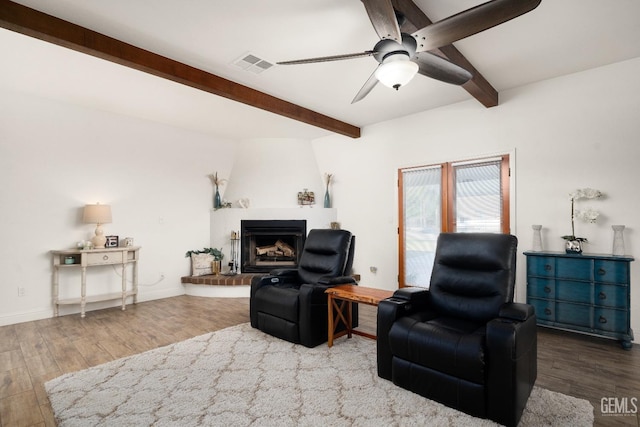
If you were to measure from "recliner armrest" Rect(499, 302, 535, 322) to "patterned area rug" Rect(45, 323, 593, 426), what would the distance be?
0.59 metres

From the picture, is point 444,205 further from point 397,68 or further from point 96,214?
point 96,214

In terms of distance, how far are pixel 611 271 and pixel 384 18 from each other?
314 cm

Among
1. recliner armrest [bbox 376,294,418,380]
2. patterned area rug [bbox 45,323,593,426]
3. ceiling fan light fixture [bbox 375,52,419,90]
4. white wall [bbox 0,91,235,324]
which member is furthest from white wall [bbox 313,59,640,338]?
white wall [bbox 0,91,235,324]

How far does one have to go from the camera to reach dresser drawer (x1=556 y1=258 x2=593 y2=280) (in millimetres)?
3205

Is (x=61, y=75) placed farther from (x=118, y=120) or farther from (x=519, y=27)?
(x=519, y=27)

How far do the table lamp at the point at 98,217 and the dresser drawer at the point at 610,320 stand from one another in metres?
5.70

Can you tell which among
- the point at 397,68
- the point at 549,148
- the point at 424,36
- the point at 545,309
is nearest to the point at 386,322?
the point at 397,68

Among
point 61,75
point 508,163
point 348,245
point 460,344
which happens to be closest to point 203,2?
point 61,75

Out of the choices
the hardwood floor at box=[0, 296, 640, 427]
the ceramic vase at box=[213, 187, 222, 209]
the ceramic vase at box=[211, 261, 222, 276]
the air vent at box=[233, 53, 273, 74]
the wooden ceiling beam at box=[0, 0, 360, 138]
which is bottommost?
the hardwood floor at box=[0, 296, 640, 427]

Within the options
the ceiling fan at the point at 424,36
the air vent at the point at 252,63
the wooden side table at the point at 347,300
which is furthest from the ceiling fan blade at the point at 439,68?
the wooden side table at the point at 347,300

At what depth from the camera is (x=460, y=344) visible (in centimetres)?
199

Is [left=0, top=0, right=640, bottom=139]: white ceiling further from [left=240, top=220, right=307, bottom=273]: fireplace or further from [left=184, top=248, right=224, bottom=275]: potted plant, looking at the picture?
[left=184, top=248, right=224, bottom=275]: potted plant

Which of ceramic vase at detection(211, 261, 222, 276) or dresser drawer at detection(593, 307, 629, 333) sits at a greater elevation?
ceramic vase at detection(211, 261, 222, 276)

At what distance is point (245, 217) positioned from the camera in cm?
581
